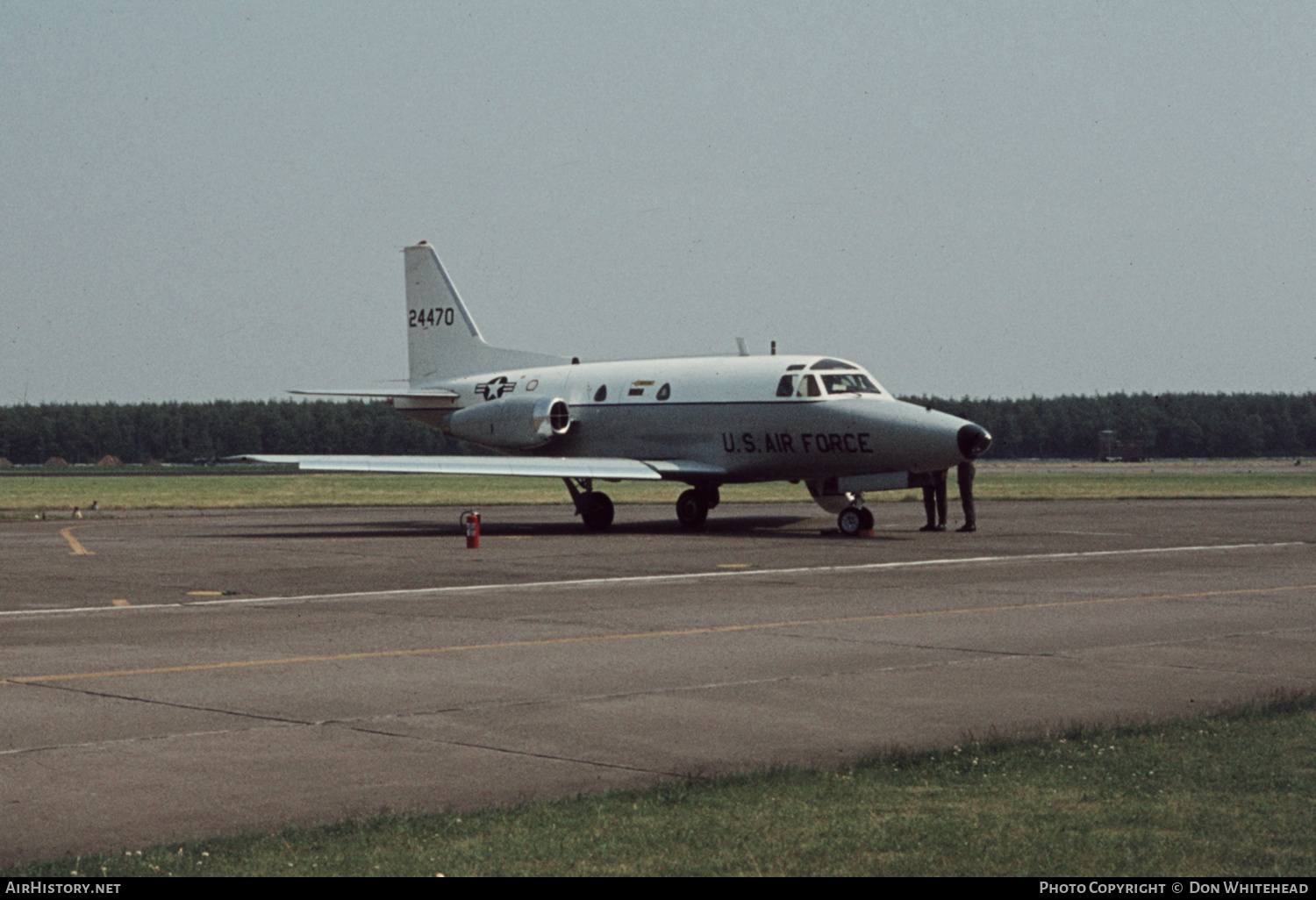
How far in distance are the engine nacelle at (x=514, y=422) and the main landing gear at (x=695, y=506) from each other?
12.1 ft

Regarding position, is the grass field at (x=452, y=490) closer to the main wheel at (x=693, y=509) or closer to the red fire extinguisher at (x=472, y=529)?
the main wheel at (x=693, y=509)

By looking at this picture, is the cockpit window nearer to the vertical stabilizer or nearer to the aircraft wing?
the aircraft wing

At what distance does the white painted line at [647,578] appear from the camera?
17.4 meters

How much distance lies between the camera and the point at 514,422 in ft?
119

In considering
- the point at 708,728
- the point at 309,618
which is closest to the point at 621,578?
the point at 309,618

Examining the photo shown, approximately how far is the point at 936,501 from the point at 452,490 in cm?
3694

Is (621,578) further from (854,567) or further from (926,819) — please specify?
(926,819)

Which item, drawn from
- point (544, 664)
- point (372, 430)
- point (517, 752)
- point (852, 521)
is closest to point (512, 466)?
point (852, 521)

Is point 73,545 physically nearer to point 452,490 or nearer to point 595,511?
point 595,511

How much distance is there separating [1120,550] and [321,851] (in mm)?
22119

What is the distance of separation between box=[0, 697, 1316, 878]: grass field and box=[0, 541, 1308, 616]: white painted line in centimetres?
1138

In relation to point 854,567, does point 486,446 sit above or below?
above

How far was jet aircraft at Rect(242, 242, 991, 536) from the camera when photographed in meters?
30.2

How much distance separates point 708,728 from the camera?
947cm
